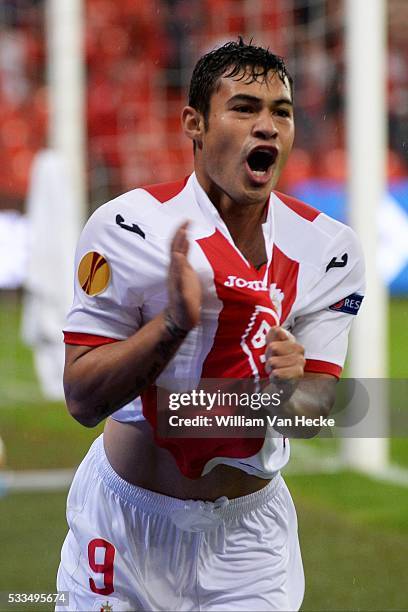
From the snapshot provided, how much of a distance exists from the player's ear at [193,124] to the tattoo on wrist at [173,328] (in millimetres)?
518

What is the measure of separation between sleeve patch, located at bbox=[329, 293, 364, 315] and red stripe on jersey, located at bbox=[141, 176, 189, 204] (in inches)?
16.8

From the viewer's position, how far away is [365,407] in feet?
10.3

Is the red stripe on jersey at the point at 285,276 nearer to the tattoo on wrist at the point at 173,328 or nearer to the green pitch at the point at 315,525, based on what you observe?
the tattoo on wrist at the point at 173,328

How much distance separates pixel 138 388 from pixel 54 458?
17.6 feet

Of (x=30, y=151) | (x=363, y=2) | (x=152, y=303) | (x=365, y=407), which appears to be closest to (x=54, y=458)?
(x=363, y=2)

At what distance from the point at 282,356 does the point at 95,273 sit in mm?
451

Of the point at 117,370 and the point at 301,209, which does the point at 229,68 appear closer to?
the point at 301,209

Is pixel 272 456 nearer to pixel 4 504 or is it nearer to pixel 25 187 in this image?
pixel 4 504

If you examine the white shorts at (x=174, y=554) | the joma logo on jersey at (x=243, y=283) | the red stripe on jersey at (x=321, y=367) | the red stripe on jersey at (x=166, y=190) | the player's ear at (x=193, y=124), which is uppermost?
A: the player's ear at (x=193, y=124)

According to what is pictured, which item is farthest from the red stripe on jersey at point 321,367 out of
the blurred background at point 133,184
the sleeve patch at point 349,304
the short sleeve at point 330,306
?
the blurred background at point 133,184

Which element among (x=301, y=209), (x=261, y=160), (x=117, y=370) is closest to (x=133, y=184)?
(x=301, y=209)

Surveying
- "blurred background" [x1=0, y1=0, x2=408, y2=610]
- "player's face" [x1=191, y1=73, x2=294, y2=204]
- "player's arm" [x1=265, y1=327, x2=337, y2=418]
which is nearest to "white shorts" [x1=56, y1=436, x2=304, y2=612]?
"player's arm" [x1=265, y1=327, x2=337, y2=418]

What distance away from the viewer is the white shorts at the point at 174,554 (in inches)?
105

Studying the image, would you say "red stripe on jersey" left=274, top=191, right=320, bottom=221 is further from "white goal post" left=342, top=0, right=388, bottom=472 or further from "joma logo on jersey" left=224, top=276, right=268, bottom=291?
"white goal post" left=342, top=0, right=388, bottom=472
